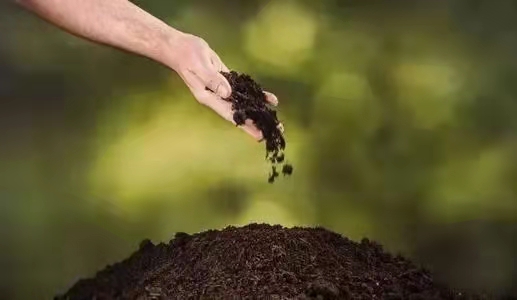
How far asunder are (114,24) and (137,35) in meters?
0.05

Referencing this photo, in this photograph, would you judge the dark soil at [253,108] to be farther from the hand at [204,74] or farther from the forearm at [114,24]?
the forearm at [114,24]

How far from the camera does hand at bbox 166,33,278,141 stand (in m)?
1.46

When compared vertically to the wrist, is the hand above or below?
below

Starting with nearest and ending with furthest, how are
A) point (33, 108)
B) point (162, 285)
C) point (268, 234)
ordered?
point (162, 285)
point (268, 234)
point (33, 108)

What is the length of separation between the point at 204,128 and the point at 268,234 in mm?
543

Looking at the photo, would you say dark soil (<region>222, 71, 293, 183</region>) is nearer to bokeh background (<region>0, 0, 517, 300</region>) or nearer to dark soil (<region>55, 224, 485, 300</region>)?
dark soil (<region>55, 224, 485, 300</region>)

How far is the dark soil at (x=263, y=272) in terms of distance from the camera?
51.4 inches

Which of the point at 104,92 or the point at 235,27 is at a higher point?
the point at 235,27

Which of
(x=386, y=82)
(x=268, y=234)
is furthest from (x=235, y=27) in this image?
(x=268, y=234)

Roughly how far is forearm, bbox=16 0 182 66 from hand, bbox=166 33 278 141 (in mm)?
22

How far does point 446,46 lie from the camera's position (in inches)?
75.2

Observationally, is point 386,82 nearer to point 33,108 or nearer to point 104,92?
point 104,92

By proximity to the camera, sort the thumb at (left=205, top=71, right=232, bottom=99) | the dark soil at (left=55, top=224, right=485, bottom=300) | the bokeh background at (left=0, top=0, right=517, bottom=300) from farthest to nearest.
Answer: the bokeh background at (left=0, top=0, right=517, bottom=300) → the thumb at (left=205, top=71, right=232, bottom=99) → the dark soil at (left=55, top=224, right=485, bottom=300)

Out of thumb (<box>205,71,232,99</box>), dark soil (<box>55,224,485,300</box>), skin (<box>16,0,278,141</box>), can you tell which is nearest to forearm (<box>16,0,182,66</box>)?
skin (<box>16,0,278,141</box>)
